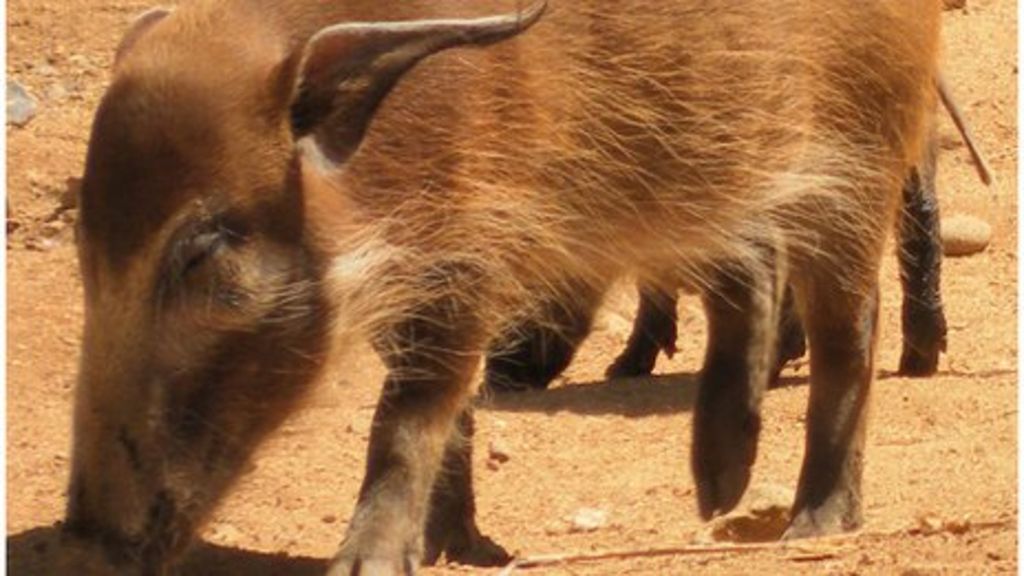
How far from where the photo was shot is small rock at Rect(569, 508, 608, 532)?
716cm

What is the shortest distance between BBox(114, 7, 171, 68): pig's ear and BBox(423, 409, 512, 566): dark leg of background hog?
3.65 ft

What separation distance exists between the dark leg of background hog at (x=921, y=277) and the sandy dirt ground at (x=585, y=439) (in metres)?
0.10

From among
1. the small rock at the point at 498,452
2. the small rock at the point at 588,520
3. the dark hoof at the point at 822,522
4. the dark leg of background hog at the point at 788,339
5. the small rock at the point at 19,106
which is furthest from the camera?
the small rock at the point at 19,106

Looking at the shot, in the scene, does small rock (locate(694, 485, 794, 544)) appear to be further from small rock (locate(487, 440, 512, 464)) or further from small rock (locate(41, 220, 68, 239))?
small rock (locate(41, 220, 68, 239))

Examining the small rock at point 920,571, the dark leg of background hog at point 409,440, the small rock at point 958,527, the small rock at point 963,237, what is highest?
the dark leg of background hog at point 409,440

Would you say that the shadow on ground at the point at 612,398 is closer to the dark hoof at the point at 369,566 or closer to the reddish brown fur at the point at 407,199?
the reddish brown fur at the point at 407,199

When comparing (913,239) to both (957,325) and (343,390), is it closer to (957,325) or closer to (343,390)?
(957,325)

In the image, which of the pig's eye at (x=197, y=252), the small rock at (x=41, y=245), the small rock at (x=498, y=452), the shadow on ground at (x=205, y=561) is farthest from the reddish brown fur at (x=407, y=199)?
the small rock at (x=41, y=245)

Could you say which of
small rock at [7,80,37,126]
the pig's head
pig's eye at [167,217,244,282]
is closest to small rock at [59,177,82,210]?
small rock at [7,80,37,126]

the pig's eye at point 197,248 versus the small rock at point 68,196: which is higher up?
the pig's eye at point 197,248

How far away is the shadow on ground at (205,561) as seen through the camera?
6.04m

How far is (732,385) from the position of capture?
7.36 meters

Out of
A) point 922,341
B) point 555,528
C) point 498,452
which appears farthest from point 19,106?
point 555,528

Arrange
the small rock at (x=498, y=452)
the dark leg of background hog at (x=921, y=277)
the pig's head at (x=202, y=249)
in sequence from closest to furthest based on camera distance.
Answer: the pig's head at (x=202, y=249), the small rock at (x=498, y=452), the dark leg of background hog at (x=921, y=277)
